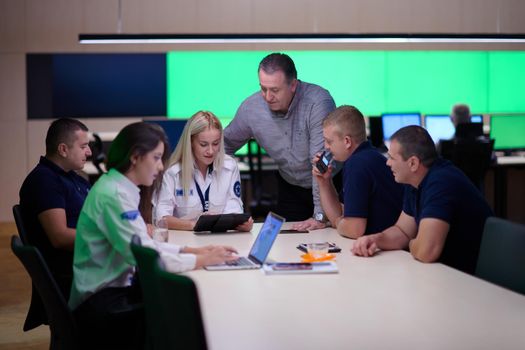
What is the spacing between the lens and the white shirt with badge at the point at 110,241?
2.77 meters

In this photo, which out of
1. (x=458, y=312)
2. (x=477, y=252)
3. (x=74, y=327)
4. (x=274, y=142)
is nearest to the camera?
(x=458, y=312)

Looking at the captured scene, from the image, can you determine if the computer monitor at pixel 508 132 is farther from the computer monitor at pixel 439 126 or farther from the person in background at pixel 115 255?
the person in background at pixel 115 255

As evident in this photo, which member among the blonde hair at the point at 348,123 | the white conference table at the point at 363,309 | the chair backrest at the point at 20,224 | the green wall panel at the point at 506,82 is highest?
the green wall panel at the point at 506,82

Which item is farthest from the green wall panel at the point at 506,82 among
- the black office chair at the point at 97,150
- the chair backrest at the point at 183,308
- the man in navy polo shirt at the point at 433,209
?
the chair backrest at the point at 183,308

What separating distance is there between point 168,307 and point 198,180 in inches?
85.0

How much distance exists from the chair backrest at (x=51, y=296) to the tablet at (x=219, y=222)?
1132mm

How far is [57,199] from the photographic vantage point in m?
3.50

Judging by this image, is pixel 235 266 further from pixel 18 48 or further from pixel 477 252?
pixel 18 48

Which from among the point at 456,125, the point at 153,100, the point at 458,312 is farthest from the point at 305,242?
the point at 153,100

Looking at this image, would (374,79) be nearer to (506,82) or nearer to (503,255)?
(506,82)

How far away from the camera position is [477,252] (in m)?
3.16

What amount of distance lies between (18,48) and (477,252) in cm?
820

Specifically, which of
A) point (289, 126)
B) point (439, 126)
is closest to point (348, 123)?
point (289, 126)

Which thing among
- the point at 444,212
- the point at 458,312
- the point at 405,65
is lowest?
the point at 458,312
